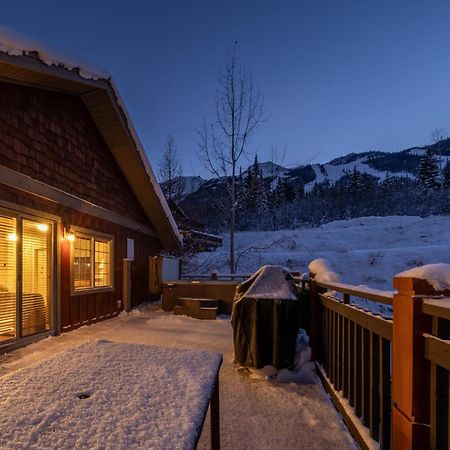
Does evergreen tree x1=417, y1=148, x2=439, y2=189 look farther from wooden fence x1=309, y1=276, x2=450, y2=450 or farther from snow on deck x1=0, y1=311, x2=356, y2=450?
wooden fence x1=309, y1=276, x2=450, y2=450

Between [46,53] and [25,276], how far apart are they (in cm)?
323

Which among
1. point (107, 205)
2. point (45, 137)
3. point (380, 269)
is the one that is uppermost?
point (45, 137)

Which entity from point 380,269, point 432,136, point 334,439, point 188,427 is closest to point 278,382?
point 334,439

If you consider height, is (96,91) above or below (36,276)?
above

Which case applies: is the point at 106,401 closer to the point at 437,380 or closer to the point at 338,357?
the point at 437,380

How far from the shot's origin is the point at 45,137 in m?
6.13

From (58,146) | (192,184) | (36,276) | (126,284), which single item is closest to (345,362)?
(36,276)

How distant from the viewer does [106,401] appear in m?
1.41

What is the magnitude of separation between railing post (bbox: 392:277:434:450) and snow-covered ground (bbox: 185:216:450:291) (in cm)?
1293

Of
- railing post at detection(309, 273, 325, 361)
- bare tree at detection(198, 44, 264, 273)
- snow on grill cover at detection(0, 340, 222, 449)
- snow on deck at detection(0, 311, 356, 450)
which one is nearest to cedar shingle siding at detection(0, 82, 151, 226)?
snow on deck at detection(0, 311, 356, 450)

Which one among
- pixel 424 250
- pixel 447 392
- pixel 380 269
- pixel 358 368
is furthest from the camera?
pixel 424 250

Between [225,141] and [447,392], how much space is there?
15.3 m

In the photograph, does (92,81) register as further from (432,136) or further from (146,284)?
(432,136)

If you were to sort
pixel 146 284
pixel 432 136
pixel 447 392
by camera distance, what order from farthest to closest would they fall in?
pixel 432 136 < pixel 146 284 < pixel 447 392
